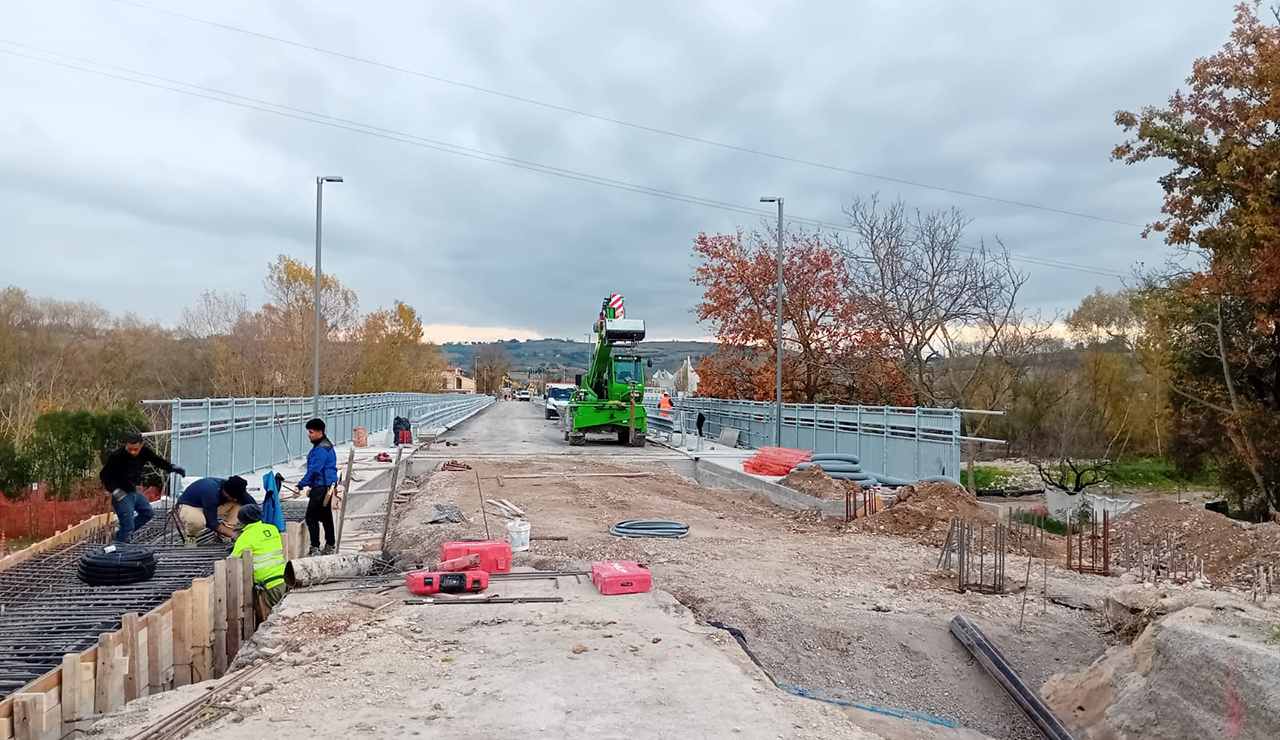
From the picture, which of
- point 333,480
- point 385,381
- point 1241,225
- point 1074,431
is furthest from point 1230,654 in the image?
point 385,381

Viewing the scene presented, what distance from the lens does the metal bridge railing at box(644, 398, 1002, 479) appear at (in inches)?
615

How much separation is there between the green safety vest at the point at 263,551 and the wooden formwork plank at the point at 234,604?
16.0 inches

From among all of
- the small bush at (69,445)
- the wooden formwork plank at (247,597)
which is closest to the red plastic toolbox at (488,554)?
the wooden formwork plank at (247,597)

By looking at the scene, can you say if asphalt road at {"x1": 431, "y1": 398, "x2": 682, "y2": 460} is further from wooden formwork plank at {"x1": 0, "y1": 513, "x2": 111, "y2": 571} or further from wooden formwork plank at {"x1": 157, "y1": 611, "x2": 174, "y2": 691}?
wooden formwork plank at {"x1": 157, "y1": 611, "x2": 174, "y2": 691}

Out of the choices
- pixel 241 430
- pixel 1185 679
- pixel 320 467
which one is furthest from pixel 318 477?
pixel 241 430

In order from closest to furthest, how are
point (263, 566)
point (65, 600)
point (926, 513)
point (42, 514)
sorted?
point (65, 600) < point (263, 566) < point (926, 513) < point (42, 514)

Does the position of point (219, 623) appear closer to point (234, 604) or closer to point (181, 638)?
point (234, 604)

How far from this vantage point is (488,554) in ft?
27.8

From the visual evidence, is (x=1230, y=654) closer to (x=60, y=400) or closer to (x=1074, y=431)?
(x=60, y=400)

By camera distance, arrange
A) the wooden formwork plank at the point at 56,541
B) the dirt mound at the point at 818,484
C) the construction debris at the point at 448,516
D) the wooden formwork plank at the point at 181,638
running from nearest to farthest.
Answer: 1. the wooden formwork plank at the point at 181,638
2. the wooden formwork plank at the point at 56,541
3. the construction debris at the point at 448,516
4. the dirt mound at the point at 818,484

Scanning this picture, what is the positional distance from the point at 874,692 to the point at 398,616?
3903mm

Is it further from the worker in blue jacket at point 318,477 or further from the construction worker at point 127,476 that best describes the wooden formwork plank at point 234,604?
the construction worker at point 127,476

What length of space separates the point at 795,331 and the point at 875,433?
50.2ft

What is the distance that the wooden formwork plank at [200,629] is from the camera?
23.4 ft
